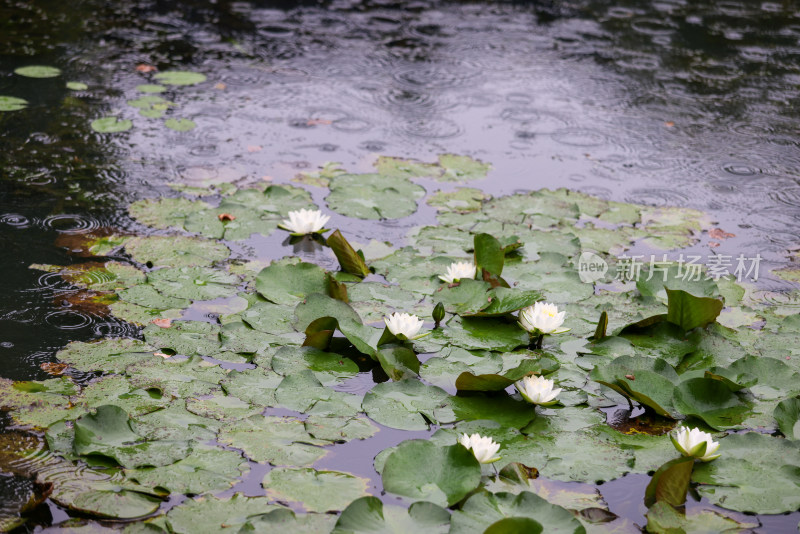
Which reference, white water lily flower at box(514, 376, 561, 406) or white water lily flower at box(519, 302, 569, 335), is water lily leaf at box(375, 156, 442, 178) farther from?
white water lily flower at box(514, 376, 561, 406)

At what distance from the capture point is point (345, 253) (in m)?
2.62

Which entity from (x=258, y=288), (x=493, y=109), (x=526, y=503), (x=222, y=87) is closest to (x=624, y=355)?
(x=526, y=503)

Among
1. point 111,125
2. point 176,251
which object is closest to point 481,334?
point 176,251

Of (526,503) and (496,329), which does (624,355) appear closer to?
(496,329)

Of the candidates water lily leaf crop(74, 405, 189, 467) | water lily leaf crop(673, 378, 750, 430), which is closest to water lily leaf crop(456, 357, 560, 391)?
water lily leaf crop(673, 378, 750, 430)

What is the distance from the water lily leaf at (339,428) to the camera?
189cm

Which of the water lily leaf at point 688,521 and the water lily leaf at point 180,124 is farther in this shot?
the water lily leaf at point 180,124

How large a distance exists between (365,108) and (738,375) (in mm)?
2576

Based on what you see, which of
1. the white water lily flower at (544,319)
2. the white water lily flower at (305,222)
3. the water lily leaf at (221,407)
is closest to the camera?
the water lily leaf at (221,407)

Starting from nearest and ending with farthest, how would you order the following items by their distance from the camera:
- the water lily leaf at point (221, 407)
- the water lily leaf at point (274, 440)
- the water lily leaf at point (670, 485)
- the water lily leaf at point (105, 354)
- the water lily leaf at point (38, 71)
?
the water lily leaf at point (670, 485) < the water lily leaf at point (274, 440) < the water lily leaf at point (221, 407) < the water lily leaf at point (105, 354) < the water lily leaf at point (38, 71)

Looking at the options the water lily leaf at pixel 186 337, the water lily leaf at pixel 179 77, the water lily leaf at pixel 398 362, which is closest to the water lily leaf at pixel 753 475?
the water lily leaf at pixel 398 362

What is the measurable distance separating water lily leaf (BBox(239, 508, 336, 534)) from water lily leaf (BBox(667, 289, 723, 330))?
1.25 metres

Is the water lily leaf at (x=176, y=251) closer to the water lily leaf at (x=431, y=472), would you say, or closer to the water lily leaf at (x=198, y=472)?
the water lily leaf at (x=198, y=472)

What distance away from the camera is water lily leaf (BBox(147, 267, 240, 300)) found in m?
2.48
